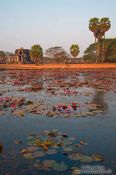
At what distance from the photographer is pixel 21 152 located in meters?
7.10

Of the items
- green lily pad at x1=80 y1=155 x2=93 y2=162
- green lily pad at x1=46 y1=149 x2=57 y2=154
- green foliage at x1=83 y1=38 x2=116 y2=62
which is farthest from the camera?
green foliage at x1=83 y1=38 x2=116 y2=62

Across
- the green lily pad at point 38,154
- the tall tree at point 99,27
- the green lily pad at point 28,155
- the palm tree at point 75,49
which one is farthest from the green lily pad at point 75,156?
the palm tree at point 75,49

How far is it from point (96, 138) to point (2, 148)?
292 cm

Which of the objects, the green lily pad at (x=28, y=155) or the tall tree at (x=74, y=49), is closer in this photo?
the green lily pad at (x=28, y=155)

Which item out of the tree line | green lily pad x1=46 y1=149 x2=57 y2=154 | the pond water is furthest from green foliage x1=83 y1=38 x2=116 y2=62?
green lily pad x1=46 y1=149 x2=57 y2=154

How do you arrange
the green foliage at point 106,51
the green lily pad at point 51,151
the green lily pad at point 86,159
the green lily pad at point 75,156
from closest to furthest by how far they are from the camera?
the green lily pad at point 86,159 → the green lily pad at point 75,156 → the green lily pad at point 51,151 → the green foliage at point 106,51

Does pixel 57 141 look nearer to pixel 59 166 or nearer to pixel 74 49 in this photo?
pixel 59 166

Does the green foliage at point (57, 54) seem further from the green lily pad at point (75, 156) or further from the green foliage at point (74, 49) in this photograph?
the green lily pad at point (75, 156)

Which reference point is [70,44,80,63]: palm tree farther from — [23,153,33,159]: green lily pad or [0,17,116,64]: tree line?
[23,153,33,159]: green lily pad

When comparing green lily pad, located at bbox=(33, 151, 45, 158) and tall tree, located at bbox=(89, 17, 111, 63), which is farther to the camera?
tall tree, located at bbox=(89, 17, 111, 63)

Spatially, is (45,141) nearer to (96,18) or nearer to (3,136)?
(3,136)

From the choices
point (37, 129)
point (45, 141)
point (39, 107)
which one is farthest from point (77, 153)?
point (39, 107)

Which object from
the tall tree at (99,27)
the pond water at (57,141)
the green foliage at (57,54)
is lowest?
the pond water at (57,141)

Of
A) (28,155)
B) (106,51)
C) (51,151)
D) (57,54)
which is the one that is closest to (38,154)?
(28,155)
